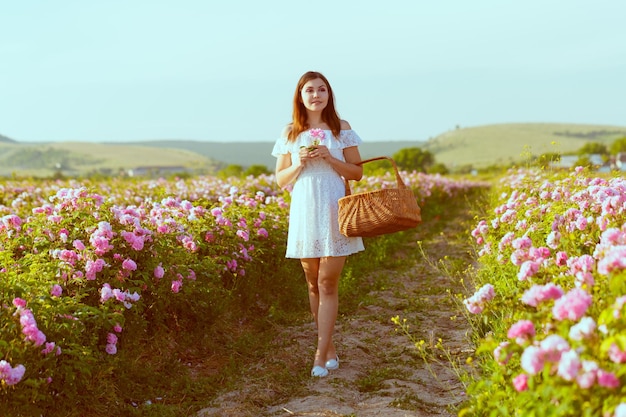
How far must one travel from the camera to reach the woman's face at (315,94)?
528 centimetres

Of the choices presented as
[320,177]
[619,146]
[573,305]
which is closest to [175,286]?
[320,177]

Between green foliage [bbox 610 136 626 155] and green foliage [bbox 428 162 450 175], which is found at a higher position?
green foliage [bbox 610 136 626 155]

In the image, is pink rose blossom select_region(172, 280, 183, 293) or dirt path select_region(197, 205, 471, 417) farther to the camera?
pink rose blossom select_region(172, 280, 183, 293)

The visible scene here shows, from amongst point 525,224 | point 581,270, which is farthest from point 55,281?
point 525,224

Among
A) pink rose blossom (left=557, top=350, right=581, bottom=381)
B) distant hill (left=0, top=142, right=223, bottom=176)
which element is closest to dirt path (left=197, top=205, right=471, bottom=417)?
pink rose blossom (left=557, top=350, right=581, bottom=381)

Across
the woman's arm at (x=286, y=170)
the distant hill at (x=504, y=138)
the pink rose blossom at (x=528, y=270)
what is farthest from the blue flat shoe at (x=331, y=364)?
the distant hill at (x=504, y=138)

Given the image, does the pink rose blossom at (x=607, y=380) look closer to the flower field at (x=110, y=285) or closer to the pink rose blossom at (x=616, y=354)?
the pink rose blossom at (x=616, y=354)

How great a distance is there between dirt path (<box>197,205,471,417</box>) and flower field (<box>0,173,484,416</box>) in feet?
2.46

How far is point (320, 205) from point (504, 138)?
105 meters

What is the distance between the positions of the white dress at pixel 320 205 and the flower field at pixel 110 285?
3.64ft

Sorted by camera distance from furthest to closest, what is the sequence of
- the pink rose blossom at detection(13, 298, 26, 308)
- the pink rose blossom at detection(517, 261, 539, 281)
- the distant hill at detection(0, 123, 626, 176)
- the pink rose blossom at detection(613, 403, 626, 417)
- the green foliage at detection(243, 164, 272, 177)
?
the distant hill at detection(0, 123, 626, 176) → the green foliage at detection(243, 164, 272, 177) → the pink rose blossom at detection(13, 298, 26, 308) → the pink rose blossom at detection(517, 261, 539, 281) → the pink rose blossom at detection(613, 403, 626, 417)

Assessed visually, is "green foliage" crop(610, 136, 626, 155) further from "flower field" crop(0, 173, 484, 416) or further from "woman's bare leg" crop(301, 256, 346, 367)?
"woman's bare leg" crop(301, 256, 346, 367)

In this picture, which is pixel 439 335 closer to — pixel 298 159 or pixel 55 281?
pixel 298 159

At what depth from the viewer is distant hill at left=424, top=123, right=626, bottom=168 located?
9756cm
